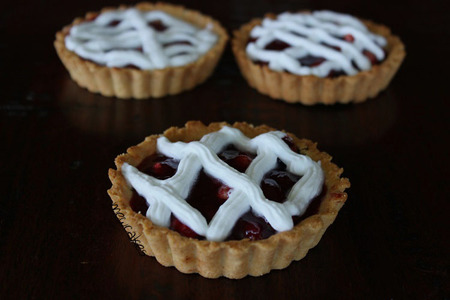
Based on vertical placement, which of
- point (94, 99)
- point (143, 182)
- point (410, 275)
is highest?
point (143, 182)

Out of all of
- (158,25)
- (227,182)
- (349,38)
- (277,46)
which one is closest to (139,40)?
(158,25)

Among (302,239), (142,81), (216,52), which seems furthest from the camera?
(216,52)

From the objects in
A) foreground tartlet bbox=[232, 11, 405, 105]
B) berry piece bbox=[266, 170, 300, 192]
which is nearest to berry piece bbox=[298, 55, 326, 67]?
foreground tartlet bbox=[232, 11, 405, 105]

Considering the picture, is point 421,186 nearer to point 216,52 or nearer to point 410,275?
point 410,275

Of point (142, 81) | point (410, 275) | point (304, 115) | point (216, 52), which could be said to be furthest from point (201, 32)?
point (410, 275)

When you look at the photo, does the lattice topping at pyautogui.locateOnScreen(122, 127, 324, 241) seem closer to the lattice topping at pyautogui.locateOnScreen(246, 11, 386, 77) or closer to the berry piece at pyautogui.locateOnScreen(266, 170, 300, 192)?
the berry piece at pyautogui.locateOnScreen(266, 170, 300, 192)
